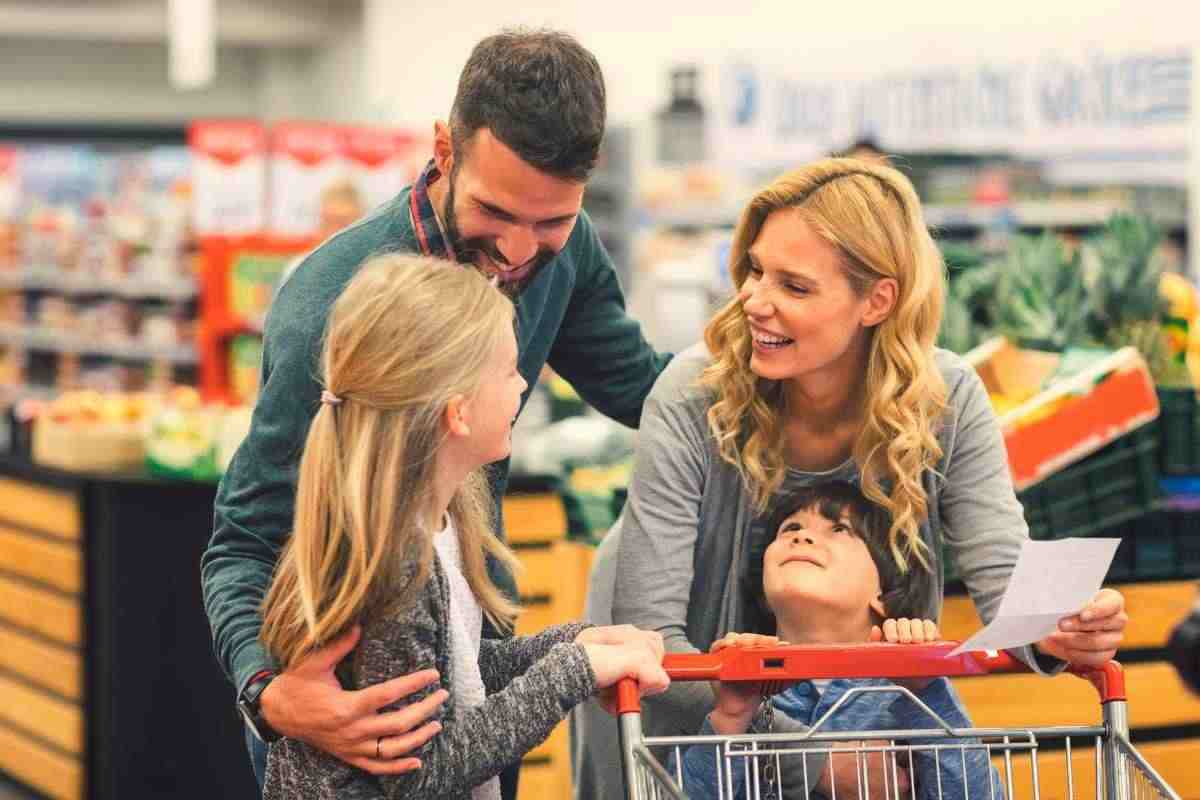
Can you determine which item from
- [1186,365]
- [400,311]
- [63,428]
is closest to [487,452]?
[400,311]

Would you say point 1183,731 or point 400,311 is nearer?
point 400,311

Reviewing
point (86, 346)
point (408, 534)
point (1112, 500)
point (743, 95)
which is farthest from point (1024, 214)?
point (408, 534)

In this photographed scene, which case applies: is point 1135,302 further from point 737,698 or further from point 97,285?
point 97,285

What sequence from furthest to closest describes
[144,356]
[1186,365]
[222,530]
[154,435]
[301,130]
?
[144,356] < [301,130] < [154,435] < [1186,365] < [222,530]

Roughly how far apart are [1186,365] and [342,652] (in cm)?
280

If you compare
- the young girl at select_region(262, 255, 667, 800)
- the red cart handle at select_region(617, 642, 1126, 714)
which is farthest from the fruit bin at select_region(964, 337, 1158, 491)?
the young girl at select_region(262, 255, 667, 800)

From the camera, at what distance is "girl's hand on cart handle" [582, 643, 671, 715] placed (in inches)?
78.0

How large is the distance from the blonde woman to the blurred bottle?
8.81 m

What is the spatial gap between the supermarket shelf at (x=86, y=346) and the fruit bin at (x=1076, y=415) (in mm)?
8894

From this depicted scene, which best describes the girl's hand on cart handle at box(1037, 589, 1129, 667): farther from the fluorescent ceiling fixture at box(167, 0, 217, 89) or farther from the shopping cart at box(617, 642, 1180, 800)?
the fluorescent ceiling fixture at box(167, 0, 217, 89)

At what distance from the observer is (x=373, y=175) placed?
9828mm

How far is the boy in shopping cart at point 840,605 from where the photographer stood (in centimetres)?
221

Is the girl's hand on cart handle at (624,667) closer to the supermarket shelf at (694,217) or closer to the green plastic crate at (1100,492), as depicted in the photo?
the green plastic crate at (1100,492)

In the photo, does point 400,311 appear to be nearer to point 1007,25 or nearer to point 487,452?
point 487,452
